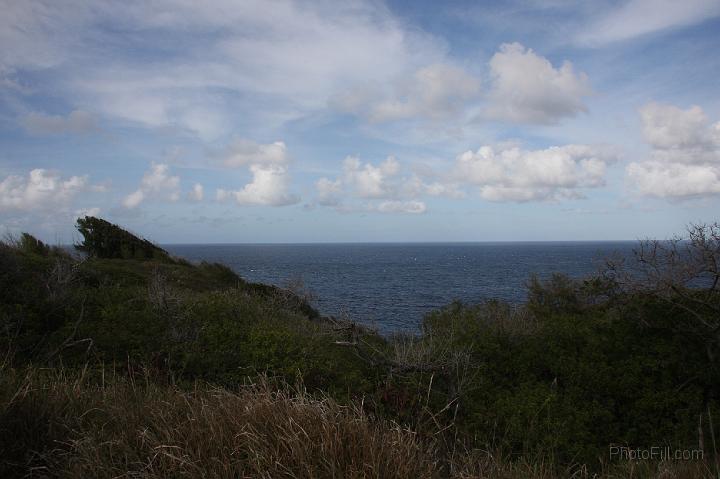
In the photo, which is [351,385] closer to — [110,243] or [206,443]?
[206,443]

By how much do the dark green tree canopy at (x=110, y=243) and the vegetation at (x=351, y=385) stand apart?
860 cm

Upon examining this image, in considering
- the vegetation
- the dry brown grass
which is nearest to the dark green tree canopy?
the vegetation

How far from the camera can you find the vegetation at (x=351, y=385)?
386cm

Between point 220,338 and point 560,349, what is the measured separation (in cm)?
743

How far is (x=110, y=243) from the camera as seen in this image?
23172mm

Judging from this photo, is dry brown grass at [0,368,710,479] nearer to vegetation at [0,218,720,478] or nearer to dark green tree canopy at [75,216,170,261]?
vegetation at [0,218,720,478]

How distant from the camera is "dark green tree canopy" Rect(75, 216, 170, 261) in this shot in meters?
22.7

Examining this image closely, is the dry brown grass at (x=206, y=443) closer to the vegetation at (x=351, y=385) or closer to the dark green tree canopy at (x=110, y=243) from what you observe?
the vegetation at (x=351, y=385)

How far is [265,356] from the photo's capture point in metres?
8.70

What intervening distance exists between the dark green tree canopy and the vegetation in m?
8.60

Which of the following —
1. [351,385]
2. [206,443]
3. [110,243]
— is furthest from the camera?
[110,243]

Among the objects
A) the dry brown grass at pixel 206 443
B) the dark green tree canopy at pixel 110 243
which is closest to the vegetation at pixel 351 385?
the dry brown grass at pixel 206 443

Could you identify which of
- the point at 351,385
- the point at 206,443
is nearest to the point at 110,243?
the point at 351,385

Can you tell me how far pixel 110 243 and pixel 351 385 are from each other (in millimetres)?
19097
